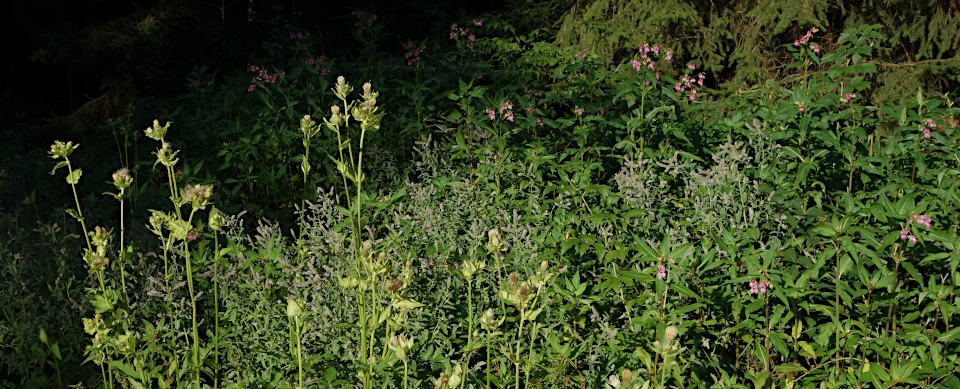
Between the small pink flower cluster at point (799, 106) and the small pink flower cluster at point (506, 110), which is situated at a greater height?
the small pink flower cluster at point (799, 106)

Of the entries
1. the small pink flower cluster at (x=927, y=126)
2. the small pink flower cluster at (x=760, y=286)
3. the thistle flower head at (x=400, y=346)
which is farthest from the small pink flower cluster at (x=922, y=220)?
the thistle flower head at (x=400, y=346)

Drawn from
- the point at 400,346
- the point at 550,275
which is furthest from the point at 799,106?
the point at 400,346

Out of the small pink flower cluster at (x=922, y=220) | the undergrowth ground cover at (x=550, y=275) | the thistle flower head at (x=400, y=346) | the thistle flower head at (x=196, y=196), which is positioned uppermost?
the thistle flower head at (x=196, y=196)

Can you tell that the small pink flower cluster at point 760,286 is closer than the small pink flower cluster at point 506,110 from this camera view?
Yes

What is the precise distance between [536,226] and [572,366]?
0.55 m

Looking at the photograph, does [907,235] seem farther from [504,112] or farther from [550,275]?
[504,112]

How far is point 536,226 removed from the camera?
108 inches

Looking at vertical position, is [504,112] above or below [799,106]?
below

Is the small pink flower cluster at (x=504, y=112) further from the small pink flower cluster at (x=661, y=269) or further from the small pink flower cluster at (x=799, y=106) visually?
the small pink flower cluster at (x=661, y=269)

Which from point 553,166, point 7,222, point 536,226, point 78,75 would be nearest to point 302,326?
point 536,226

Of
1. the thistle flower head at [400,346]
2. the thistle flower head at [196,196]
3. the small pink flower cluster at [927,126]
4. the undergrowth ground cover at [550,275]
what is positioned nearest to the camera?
the thistle flower head at [400,346]

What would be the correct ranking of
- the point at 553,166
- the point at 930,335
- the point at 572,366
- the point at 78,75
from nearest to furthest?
the point at 930,335, the point at 572,366, the point at 553,166, the point at 78,75

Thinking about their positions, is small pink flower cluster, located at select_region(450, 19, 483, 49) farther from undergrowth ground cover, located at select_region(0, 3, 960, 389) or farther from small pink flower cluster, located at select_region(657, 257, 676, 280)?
small pink flower cluster, located at select_region(657, 257, 676, 280)

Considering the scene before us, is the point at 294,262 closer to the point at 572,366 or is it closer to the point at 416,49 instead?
the point at 572,366
